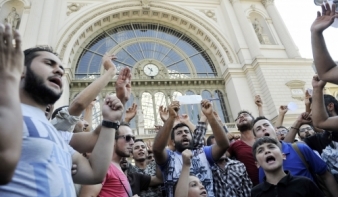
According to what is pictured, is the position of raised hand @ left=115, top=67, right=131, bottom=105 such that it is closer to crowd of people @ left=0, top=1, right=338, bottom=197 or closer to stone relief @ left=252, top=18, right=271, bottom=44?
crowd of people @ left=0, top=1, right=338, bottom=197

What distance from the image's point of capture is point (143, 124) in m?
13.9

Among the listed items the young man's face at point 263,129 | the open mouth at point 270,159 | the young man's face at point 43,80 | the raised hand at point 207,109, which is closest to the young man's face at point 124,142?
the raised hand at point 207,109

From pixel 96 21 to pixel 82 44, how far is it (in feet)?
6.29

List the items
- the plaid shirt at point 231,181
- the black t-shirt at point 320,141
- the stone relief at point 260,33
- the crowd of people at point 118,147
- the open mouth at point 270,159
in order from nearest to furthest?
the crowd of people at point 118,147
the open mouth at point 270,159
the plaid shirt at point 231,181
the black t-shirt at point 320,141
the stone relief at point 260,33

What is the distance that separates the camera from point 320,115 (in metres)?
2.43

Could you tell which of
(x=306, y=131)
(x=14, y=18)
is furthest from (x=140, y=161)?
(x=14, y=18)

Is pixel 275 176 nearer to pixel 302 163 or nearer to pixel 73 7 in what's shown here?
pixel 302 163

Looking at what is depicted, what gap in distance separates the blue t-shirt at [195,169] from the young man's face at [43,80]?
5.70 ft

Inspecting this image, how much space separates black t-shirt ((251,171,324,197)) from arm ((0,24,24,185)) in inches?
87.9

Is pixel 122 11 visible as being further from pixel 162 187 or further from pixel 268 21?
pixel 162 187

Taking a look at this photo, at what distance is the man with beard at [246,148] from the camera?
3.26 m

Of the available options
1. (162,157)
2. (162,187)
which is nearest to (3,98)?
(162,157)

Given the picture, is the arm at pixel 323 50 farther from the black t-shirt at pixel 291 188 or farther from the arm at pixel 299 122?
the arm at pixel 299 122

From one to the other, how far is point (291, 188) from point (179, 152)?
4.46ft
